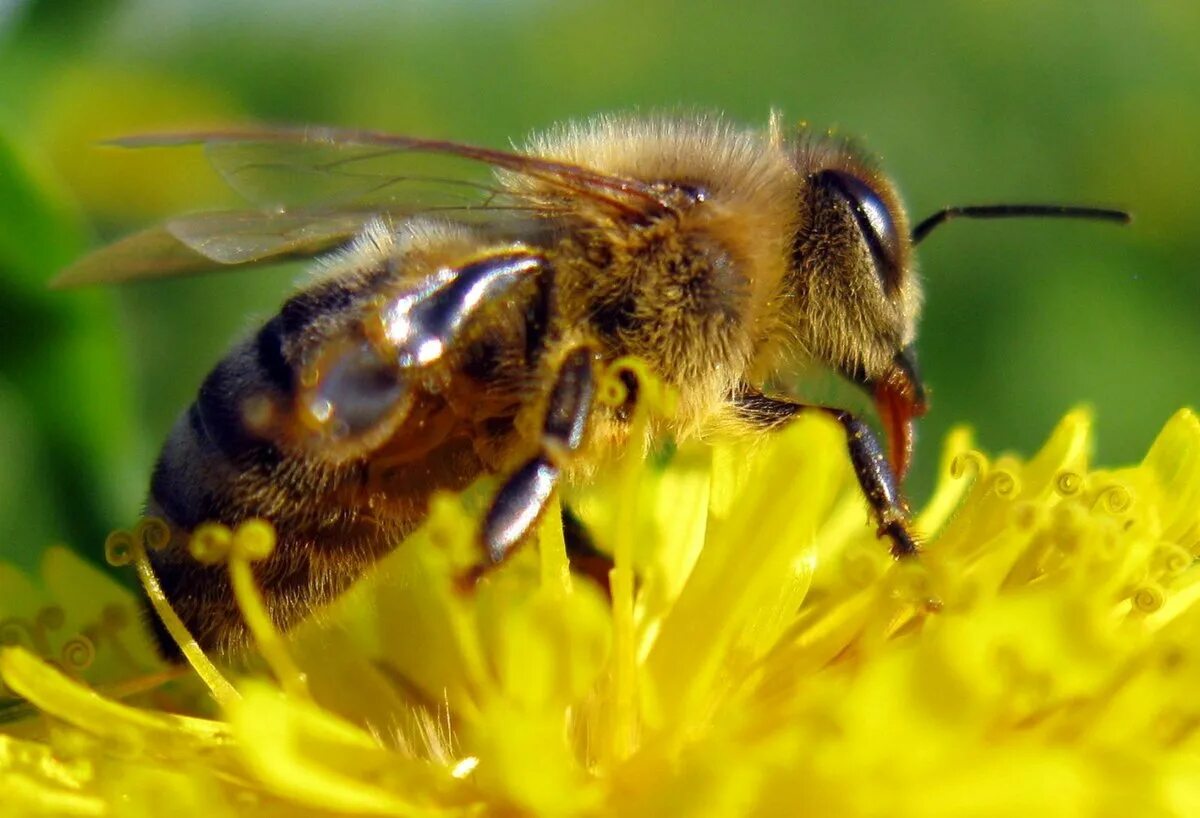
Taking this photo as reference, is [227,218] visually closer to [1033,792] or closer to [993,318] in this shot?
[1033,792]

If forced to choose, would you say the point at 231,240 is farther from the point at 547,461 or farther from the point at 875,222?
the point at 875,222

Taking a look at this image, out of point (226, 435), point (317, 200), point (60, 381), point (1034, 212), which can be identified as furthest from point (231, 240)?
point (1034, 212)

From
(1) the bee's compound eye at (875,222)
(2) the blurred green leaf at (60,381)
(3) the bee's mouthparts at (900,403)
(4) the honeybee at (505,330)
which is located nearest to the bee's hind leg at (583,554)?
(4) the honeybee at (505,330)

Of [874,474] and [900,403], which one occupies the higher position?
[900,403]

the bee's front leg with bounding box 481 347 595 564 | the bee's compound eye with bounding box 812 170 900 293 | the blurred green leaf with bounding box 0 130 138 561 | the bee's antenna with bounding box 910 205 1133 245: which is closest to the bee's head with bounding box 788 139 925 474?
the bee's compound eye with bounding box 812 170 900 293

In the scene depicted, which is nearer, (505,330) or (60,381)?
(505,330)

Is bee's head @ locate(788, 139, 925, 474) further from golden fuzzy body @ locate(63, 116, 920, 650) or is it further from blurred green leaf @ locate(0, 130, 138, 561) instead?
blurred green leaf @ locate(0, 130, 138, 561)

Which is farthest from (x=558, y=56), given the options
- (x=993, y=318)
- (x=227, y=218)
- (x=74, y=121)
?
(x=227, y=218)
